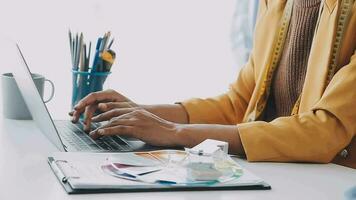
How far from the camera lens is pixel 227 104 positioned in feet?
5.51

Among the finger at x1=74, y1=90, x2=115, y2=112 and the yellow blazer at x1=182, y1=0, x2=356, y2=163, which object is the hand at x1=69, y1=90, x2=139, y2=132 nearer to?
the finger at x1=74, y1=90, x2=115, y2=112

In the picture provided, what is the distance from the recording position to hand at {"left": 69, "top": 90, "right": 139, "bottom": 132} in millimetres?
1404

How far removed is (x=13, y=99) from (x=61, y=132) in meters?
0.19

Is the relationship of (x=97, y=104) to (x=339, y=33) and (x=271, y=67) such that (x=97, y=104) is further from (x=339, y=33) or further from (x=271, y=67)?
(x=339, y=33)

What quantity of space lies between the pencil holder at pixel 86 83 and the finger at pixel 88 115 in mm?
131

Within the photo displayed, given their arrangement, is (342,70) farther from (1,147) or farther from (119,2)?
(119,2)

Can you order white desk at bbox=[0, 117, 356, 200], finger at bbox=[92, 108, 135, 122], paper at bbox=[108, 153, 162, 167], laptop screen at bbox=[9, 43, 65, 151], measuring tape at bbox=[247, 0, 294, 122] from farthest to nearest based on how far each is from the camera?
1. measuring tape at bbox=[247, 0, 294, 122]
2. finger at bbox=[92, 108, 135, 122]
3. laptop screen at bbox=[9, 43, 65, 151]
4. paper at bbox=[108, 153, 162, 167]
5. white desk at bbox=[0, 117, 356, 200]

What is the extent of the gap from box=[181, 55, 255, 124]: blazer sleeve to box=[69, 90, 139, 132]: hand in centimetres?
18

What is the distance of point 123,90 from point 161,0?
33cm

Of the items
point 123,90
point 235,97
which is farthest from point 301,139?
point 123,90

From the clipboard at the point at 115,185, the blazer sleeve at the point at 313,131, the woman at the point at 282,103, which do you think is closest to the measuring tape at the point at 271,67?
the woman at the point at 282,103

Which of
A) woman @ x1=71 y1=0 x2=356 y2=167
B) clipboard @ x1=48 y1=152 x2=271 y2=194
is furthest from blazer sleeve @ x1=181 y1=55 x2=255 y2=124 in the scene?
clipboard @ x1=48 y1=152 x2=271 y2=194

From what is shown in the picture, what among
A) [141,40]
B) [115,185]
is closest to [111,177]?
[115,185]

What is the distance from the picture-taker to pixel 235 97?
5.58 ft
